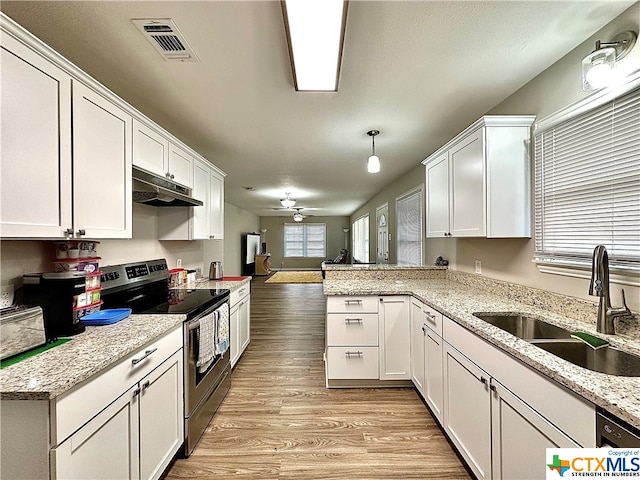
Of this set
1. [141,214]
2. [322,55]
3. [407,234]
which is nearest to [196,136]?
[141,214]

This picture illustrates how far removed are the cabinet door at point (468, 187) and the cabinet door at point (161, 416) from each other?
2255 millimetres

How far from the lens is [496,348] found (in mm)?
1401

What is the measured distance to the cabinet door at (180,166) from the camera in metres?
2.59

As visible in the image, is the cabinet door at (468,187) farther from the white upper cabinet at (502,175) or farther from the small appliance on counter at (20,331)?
the small appliance on counter at (20,331)

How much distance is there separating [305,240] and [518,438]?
12571 mm

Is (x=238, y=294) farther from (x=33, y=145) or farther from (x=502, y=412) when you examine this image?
(x=502, y=412)

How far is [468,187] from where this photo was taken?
2350 mm

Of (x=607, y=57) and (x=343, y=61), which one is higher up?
(x=343, y=61)

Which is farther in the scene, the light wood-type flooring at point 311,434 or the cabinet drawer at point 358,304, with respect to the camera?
the cabinet drawer at point 358,304

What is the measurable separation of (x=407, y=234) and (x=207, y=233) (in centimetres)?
324

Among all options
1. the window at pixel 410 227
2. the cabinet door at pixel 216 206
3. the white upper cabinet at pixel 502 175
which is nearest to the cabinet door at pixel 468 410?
the white upper cabinet at pixel 502 175

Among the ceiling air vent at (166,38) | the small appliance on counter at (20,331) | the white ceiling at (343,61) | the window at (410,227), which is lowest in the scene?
the small appliance on counter at (20,331)

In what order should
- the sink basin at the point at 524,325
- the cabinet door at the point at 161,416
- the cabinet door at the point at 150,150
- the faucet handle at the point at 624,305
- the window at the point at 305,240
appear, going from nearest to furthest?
the faucet handle at the point at 624,305 < the cabinet door at the point at 161,416 < the sink basin at the point at 524,325 < the cabinet door at the point at 150,150 < the window at the point at 305,240

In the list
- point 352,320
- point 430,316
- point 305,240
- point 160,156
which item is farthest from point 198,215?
point 305,240
